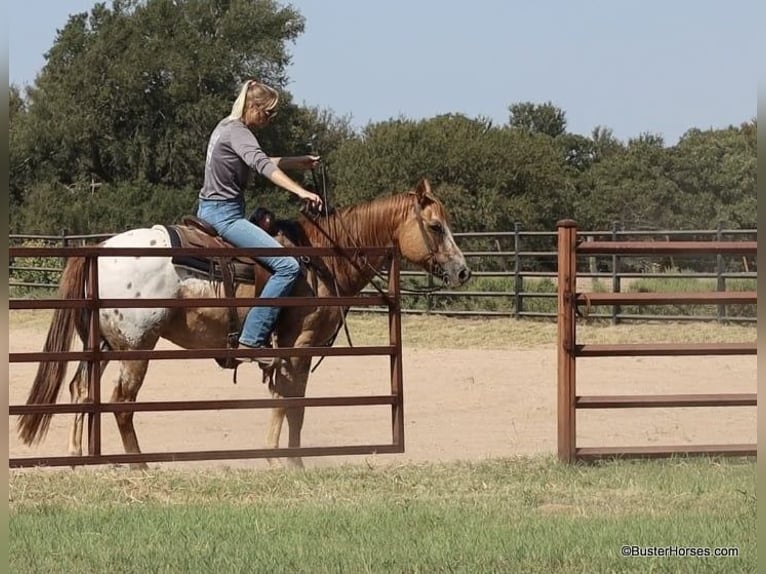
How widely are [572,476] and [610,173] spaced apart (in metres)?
45.5

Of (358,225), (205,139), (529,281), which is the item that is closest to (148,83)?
(205,139)

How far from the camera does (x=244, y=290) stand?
7504 millimetres

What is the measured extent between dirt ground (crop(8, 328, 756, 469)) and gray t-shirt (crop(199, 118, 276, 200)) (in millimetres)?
1790

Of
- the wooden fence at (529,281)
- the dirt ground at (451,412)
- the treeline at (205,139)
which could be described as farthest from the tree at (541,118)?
the dirt ground at (451,412)

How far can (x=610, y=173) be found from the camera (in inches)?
1993

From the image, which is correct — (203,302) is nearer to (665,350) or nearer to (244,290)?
(244,290)

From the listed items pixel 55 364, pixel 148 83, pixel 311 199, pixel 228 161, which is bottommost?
pixel 55 364

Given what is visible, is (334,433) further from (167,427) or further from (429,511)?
(429,511)

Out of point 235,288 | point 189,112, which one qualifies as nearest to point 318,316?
point 235,288

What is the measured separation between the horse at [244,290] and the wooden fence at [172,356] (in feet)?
0.88

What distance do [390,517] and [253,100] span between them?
3.23 metres

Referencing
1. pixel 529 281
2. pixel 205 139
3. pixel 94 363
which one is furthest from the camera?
pixel 205 139

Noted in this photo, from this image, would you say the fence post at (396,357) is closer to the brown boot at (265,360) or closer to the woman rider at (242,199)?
the woman rider at (242,199)

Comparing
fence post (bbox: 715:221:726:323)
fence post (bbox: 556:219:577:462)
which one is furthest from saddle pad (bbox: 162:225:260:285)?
fence post (bbox: 715:221:726:323)
